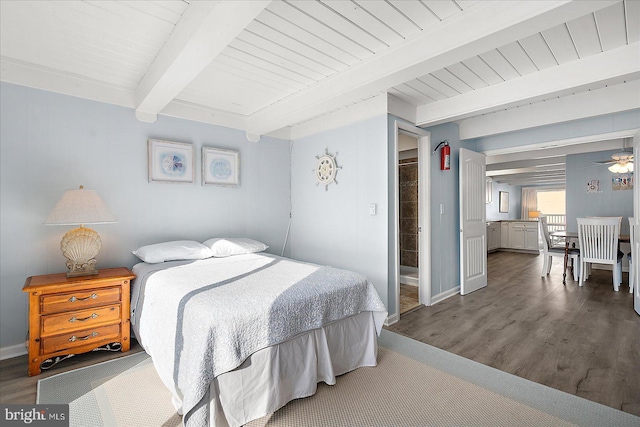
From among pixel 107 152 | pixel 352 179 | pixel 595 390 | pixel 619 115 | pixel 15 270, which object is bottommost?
pixel 595 390

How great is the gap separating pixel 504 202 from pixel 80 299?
11189 millimetres

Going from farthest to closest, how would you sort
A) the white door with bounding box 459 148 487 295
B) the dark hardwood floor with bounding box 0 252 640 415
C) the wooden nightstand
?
1. the white door with bounding box 459 148 487 295
2. the wooden nightstand
3. the dark hardwood floor with bounding box 0 252 640 415

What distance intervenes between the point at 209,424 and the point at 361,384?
992mm

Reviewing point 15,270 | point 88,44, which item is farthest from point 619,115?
point 15,270

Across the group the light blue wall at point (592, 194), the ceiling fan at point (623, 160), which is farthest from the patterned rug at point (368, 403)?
the light blue wall at point (592, 194)

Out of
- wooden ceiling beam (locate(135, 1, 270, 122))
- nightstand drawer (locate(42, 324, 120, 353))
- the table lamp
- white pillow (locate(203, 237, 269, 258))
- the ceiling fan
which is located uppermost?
wooden ceiling beam (locate(135, 1, 270, 122))

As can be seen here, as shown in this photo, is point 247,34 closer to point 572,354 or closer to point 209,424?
point 209,424

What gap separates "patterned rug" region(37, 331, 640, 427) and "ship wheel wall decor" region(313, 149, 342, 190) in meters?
2.19

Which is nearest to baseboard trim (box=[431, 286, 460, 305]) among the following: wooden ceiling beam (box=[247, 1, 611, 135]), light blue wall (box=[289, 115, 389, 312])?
light blue wall (box=[289, 115, 389, 312])

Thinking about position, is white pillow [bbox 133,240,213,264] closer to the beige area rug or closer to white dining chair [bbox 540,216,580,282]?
the beige area rug

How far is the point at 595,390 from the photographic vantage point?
6.61 feet

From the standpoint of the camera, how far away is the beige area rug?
1744 millimetres

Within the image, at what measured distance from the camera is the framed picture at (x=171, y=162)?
10.6ft

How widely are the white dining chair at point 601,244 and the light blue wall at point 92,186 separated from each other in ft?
16.7
